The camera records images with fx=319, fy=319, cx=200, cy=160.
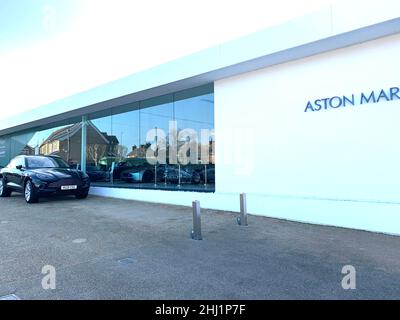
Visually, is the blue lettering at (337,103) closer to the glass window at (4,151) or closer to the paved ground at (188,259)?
the paved ground at (188,259)

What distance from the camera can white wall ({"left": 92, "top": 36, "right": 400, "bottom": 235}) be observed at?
6895 mm

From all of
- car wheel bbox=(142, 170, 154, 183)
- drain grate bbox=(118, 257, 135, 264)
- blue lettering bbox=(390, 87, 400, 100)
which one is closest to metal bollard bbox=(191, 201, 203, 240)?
drain grate bbox=(118, 257, 135, 264)

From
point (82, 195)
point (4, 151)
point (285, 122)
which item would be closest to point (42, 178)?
point (82, 195)

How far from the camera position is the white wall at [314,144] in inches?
271

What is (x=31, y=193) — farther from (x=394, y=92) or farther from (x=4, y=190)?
(x=394, y=92)

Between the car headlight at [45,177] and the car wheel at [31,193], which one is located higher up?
the car headlight at [45,177]

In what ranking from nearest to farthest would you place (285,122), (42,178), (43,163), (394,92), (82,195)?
(394,92)
(285,122)
(42,178)
(43,163)
(82,195)

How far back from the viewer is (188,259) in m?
4.75

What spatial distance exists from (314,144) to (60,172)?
8.21m

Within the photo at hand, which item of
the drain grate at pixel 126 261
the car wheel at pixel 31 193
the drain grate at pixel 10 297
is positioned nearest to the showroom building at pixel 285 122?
the car wheel at pixel 31 193

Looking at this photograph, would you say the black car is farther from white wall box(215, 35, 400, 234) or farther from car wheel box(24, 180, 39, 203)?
white wall box(215, 35, 400, 234)

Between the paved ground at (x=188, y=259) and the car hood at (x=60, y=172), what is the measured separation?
2.89m

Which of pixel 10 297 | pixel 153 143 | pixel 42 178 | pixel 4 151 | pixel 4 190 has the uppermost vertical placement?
pixel 4 151

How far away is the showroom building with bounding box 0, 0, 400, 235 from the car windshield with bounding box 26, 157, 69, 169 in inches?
94.1
